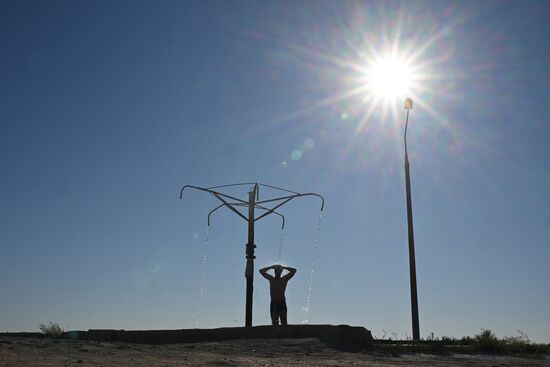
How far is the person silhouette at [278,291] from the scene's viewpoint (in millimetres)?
15461

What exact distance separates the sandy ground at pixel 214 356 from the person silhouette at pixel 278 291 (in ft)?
13.5

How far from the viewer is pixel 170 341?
12.5 metres

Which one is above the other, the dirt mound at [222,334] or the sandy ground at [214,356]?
the dirt mound at [222,334]

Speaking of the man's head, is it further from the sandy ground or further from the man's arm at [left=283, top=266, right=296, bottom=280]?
the sandy ground

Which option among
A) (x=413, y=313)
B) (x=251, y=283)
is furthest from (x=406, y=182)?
(x=251, y=283)

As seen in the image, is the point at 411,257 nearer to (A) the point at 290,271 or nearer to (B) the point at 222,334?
(A) the point at 290,271

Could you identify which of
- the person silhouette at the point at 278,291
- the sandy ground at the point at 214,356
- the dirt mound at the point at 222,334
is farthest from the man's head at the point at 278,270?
the sandy ground at the point at 214,356

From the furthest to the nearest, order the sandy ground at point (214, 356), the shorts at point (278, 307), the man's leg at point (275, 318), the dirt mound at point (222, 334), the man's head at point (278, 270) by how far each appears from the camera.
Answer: the man's head at point (278, 270) < the shorts at point (278, 307) < the man's leg at point (275, 318) < the dirt mound at point (222, 334) < the sandy ground at point (214, 356)

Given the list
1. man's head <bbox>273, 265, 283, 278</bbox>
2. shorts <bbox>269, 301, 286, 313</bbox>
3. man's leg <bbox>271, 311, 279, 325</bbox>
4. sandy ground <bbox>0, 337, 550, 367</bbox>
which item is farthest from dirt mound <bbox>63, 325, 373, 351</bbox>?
man's head <bbox>273, 265, 283, 278</bbox>

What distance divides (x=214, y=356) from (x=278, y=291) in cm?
664

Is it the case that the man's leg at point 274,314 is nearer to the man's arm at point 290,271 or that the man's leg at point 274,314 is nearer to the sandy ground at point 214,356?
the man's arm at point 290,271

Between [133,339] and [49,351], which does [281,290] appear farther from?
[49,351]

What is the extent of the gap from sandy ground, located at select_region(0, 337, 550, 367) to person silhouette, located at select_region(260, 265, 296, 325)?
4.10m

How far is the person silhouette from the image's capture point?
50.7ft
